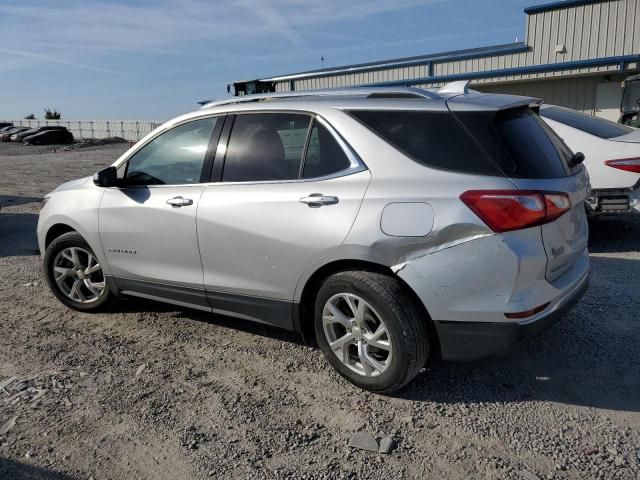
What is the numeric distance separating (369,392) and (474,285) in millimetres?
998

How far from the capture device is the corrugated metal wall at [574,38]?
60.3 feet

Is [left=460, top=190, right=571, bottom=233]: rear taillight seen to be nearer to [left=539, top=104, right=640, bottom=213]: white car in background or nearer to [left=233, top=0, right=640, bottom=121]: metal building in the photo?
[left=539, top=104, right=640, bottom=213]: white car in background

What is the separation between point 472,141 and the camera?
315 centimetres

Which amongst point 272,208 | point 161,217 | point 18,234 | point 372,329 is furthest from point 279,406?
point 18,234

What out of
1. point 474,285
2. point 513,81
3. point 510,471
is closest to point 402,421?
point 510,471

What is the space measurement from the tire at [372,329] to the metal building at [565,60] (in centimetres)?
1572

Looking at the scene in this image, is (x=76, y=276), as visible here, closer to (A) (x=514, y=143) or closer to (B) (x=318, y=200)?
(B) (x=318, y=200)

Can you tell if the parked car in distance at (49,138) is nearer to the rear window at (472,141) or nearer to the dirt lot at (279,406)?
the dirt lot at (279,406)

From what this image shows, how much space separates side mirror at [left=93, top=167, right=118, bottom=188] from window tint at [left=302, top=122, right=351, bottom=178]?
5.84 ft

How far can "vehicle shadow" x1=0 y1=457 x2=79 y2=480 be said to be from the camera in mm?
2754

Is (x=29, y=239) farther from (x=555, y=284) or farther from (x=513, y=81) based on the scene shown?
(x=513, y=81)

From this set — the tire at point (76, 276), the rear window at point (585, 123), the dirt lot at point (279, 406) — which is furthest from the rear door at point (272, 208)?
the rear window at point (585, 123)

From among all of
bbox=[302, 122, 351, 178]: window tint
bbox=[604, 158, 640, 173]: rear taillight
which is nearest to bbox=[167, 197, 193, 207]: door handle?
bbox=[302, 122, 351, 178]: window tint

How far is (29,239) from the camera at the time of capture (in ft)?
27.1
